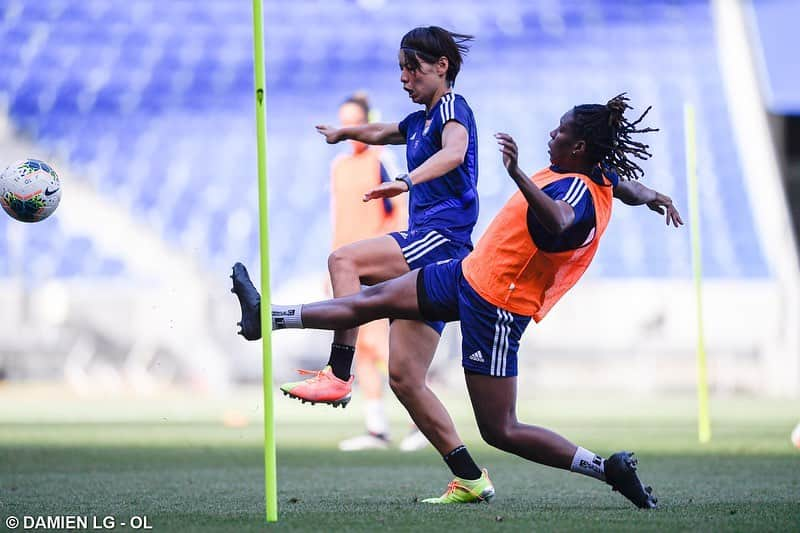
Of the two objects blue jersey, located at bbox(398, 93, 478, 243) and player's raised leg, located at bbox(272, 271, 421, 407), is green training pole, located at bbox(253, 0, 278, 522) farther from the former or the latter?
blue jersey, located at bbox(398, 93, 478, 243)

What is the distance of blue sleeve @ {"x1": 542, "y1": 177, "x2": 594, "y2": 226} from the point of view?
18.7ft

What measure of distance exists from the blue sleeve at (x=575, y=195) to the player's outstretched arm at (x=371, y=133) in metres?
1.44

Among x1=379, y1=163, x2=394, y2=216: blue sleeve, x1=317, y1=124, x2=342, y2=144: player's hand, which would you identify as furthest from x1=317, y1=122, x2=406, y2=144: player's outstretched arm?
x1=379, y1=163, x2=394, y2=216: blue sleeve

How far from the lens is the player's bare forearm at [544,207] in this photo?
531 centimetres

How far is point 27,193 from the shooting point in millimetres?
6809

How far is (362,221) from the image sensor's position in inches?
424

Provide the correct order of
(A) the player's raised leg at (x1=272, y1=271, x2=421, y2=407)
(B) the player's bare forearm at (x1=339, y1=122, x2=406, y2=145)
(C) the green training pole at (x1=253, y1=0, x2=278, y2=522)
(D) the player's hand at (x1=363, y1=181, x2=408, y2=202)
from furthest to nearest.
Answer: (B) the player's bare forearm at (x1=339, y1=122, x2=406, y2=145), (A) the player's raised leg at (x1=272, y1=271, x2=421, y2=407), (D) the player's hand at (x1=363, y1=181, x2=408, y2=202), (C) the green training pole at (x1=253, y1=0, x2=278, y2=522)

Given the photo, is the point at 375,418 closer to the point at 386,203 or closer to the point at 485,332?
the point at 386,203

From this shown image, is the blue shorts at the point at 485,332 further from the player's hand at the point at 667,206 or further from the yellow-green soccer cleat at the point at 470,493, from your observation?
the player's hand at the point at 667,206

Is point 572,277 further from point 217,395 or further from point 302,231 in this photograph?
point 302,231

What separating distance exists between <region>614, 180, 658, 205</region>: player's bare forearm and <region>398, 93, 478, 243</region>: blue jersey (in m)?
0.73

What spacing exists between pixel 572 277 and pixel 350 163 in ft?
16.7

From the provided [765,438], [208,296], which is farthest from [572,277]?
[208,296]

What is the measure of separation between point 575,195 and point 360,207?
519cm
